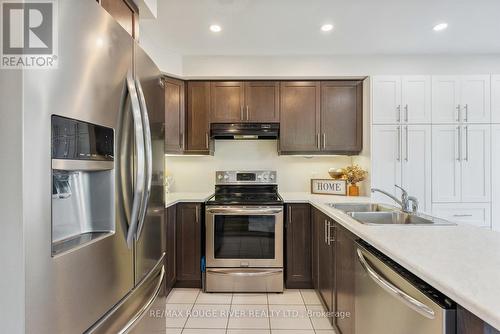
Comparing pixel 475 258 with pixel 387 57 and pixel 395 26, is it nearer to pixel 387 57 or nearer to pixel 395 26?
pixel 395 26

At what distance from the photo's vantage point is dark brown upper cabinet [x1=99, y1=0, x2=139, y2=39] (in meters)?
1.28

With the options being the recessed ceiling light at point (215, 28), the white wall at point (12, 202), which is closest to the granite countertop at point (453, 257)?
the white wall at point (12, 202)

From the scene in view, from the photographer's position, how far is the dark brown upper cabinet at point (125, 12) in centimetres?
128

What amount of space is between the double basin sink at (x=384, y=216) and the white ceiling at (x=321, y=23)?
5.22 ft

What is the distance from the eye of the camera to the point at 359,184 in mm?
3201

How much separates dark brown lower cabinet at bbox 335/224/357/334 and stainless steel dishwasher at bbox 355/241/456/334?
92 mm

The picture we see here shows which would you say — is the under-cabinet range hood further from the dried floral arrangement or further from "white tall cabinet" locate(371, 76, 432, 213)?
"white tall cabinet" locate(371, 76, 432, 213)

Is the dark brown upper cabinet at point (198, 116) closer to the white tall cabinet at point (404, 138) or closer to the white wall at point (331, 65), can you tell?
the white wall at point (331, 65)

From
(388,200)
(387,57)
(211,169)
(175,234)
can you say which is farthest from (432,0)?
(175,234)

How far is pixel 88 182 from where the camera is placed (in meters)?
0.95

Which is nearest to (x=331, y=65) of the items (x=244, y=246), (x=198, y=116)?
(x=198, y=116)

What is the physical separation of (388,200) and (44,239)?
9.89ft

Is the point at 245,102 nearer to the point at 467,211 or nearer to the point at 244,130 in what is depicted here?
the point at 244,130

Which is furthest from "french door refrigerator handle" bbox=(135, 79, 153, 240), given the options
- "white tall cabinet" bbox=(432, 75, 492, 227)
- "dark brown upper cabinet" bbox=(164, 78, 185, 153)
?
"white tall cabinet" bbox=(432, 75, 492, 227)
